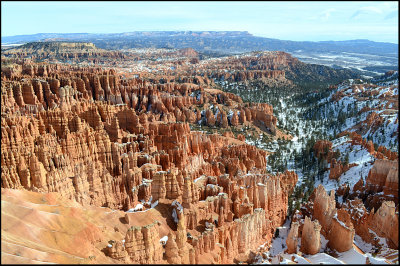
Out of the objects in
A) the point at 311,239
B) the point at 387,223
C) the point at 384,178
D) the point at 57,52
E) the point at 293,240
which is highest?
the point at 57,52

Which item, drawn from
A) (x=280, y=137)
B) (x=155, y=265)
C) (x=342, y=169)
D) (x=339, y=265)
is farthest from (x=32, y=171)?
(x=280, y=137)

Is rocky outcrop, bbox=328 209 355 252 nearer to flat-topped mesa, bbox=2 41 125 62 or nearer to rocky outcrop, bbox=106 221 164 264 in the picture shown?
rocky outcrop, bbox=106 221 164 264

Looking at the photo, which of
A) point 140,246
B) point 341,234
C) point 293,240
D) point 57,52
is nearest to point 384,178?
point 341,234

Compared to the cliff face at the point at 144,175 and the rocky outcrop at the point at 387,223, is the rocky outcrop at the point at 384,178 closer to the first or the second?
the rocky outcrop at the point at 387,223

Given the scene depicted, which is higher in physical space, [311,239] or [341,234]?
[341,234]

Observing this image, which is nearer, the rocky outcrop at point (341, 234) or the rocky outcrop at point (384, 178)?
the rocky outcrop at point (341, 234)

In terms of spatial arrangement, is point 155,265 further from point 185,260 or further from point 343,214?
point 343,214

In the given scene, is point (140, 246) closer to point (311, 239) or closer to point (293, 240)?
point (293, 240)

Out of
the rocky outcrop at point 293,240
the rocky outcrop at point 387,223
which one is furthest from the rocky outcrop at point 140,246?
the rocky outcrop at point 387,223
